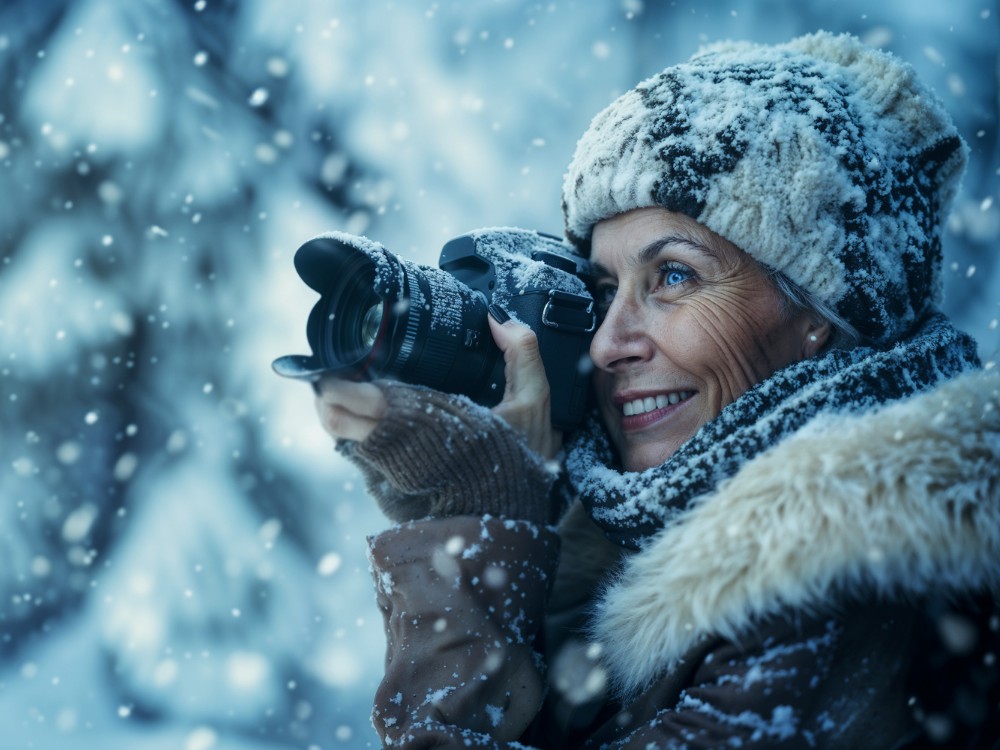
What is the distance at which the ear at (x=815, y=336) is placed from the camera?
126cm

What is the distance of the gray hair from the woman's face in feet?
0.04

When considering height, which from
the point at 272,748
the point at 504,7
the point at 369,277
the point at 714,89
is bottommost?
the point at 272,748

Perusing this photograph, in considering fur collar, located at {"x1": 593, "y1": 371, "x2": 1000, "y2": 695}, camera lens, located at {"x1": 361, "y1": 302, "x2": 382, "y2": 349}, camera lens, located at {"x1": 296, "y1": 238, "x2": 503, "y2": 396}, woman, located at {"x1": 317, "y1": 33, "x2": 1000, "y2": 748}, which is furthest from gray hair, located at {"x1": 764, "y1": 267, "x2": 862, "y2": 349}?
camera lens, located at {"x1": 361, "y1": 302, "x2": 382, "y2": 349}

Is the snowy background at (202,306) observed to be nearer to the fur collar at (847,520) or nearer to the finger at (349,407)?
the finger at (349,407)

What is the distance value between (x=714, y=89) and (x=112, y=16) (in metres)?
2.25

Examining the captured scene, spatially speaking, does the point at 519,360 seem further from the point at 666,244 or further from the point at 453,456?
the point at 666,244

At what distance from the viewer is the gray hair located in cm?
123

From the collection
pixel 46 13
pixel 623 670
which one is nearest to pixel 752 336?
pixel 623 670

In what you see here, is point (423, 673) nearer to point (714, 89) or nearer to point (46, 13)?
point (714, 89)

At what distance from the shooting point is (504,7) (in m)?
2.88

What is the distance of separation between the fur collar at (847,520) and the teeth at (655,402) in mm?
308

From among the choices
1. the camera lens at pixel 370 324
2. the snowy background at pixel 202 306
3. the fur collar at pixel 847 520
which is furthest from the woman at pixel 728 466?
the snowy background at pixel 202 306

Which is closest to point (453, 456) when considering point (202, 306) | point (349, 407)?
point (349, 407)

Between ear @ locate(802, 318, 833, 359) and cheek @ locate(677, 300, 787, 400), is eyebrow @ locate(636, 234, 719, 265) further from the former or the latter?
ear @ locate(802, 318, 833, 359)
